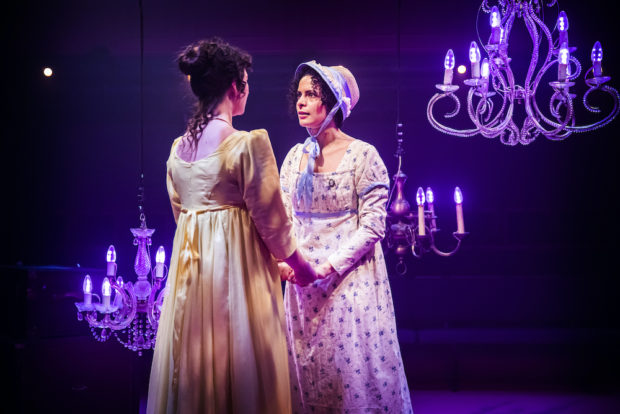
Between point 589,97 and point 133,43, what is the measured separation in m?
3.78

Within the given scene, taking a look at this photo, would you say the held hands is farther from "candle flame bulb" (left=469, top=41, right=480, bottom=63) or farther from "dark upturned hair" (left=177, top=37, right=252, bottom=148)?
"candle flame bulb" (left=469, top=41, right=480, bottom=63)

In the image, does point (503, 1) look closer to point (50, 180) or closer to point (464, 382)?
point (464, 382)

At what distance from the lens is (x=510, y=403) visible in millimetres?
4176

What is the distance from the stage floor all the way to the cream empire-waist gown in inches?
95.2

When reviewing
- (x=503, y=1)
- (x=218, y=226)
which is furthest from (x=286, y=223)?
(x=503, y=1)

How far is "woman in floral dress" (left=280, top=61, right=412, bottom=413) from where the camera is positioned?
2.40 metres

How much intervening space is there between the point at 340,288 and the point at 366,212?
0.32 metres

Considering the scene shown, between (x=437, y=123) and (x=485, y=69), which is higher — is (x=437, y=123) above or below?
below

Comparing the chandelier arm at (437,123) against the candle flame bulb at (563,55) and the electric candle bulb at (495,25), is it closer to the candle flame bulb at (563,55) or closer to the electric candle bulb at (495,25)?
the electric candle bulb at (495,25)

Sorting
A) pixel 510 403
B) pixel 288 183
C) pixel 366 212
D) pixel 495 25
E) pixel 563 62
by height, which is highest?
pixel 495 25

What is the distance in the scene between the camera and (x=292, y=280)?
8.03ft

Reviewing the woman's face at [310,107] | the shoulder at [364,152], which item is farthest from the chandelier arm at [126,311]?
the shoulder at [364,152]

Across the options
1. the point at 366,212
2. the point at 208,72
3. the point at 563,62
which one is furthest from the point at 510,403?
the point at 208,72

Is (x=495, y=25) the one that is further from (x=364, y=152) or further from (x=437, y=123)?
(x=364, y=152)
